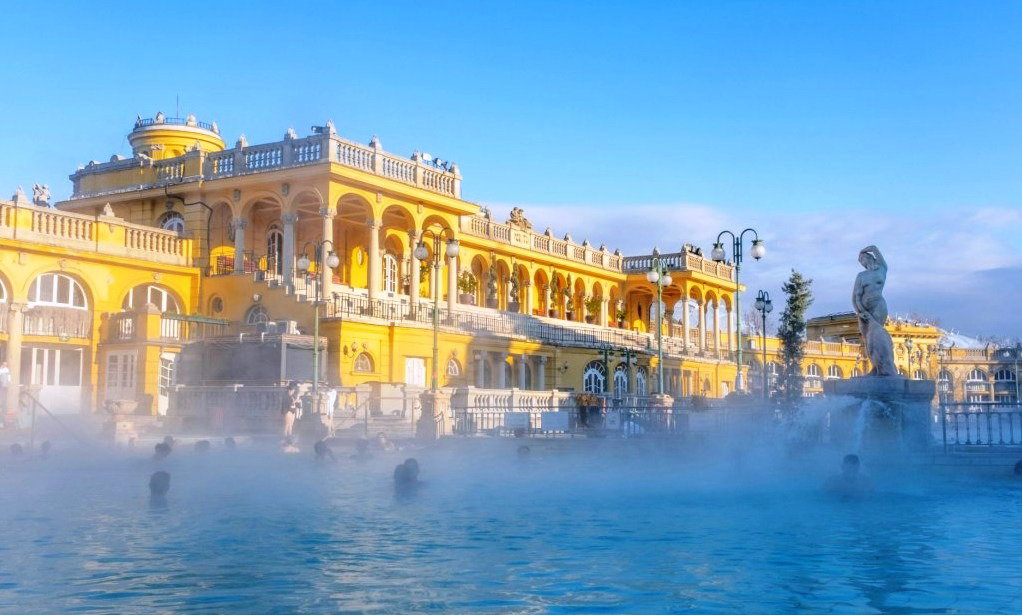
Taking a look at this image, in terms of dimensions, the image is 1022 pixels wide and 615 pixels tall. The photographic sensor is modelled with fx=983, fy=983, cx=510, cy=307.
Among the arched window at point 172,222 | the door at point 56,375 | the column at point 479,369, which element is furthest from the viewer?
the column at point 479,369

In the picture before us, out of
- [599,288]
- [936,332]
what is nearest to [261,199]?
[599,288]

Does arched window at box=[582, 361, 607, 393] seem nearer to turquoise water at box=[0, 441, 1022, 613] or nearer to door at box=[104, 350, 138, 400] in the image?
door at box=[104, 350, 138, 400]

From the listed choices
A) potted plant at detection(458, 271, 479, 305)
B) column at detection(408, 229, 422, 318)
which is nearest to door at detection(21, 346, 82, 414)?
column at detection(408, 229, 422, 318)

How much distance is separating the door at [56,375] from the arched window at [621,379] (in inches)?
1028

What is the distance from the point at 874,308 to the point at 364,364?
67.6 feet

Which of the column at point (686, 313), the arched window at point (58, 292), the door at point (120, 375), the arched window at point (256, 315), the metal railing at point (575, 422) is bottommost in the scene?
the metal railing at point (575, 422)

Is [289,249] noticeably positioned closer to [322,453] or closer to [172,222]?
[172,222]

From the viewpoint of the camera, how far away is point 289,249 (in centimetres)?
3550

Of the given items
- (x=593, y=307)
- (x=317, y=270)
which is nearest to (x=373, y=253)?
(x=317, y=270)

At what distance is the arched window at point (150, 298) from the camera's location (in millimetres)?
34344

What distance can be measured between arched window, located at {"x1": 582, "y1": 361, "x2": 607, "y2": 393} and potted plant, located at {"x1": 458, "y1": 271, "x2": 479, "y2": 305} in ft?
21.7

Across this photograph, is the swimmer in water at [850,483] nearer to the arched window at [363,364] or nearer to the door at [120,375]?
the arched window at [363,364]

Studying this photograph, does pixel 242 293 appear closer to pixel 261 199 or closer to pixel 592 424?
pixel 261 199

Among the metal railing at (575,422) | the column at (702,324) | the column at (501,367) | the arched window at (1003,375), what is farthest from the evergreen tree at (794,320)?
the arched window at (1003,375)
